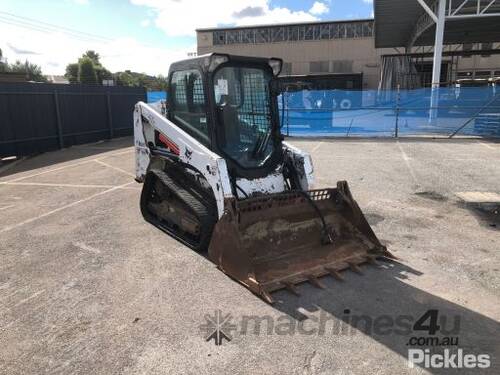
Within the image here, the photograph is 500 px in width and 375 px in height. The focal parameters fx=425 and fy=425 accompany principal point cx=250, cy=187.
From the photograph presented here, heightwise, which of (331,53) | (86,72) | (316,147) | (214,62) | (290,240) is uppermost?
(331,53)

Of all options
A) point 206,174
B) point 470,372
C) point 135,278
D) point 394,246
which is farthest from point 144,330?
point 394,246

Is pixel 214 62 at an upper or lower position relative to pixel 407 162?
upper

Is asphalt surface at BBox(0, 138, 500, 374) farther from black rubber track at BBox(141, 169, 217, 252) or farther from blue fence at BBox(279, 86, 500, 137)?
blue fence at BBox(279, 86, 500, 137)

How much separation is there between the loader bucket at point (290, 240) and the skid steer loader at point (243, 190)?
11 mm

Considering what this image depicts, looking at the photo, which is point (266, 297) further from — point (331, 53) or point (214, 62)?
point (331, 53)

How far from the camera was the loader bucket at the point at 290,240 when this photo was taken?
14.7 feet

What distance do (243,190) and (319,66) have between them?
47929 mm

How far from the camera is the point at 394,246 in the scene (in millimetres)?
5621

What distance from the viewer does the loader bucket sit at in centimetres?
448

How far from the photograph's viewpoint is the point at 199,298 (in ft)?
14.0

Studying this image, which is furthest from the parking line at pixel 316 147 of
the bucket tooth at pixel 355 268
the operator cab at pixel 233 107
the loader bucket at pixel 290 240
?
the bucket tooth at pixel 355 268

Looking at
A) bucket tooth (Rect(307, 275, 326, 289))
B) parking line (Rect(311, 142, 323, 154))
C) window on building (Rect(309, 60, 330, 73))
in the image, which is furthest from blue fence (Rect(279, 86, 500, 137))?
window on building (Rect(309, 60, 330, 73))

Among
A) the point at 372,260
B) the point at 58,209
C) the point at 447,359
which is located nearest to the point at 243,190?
the point at 372,260

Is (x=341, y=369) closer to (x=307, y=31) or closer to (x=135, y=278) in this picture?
(x=135, y=278)
